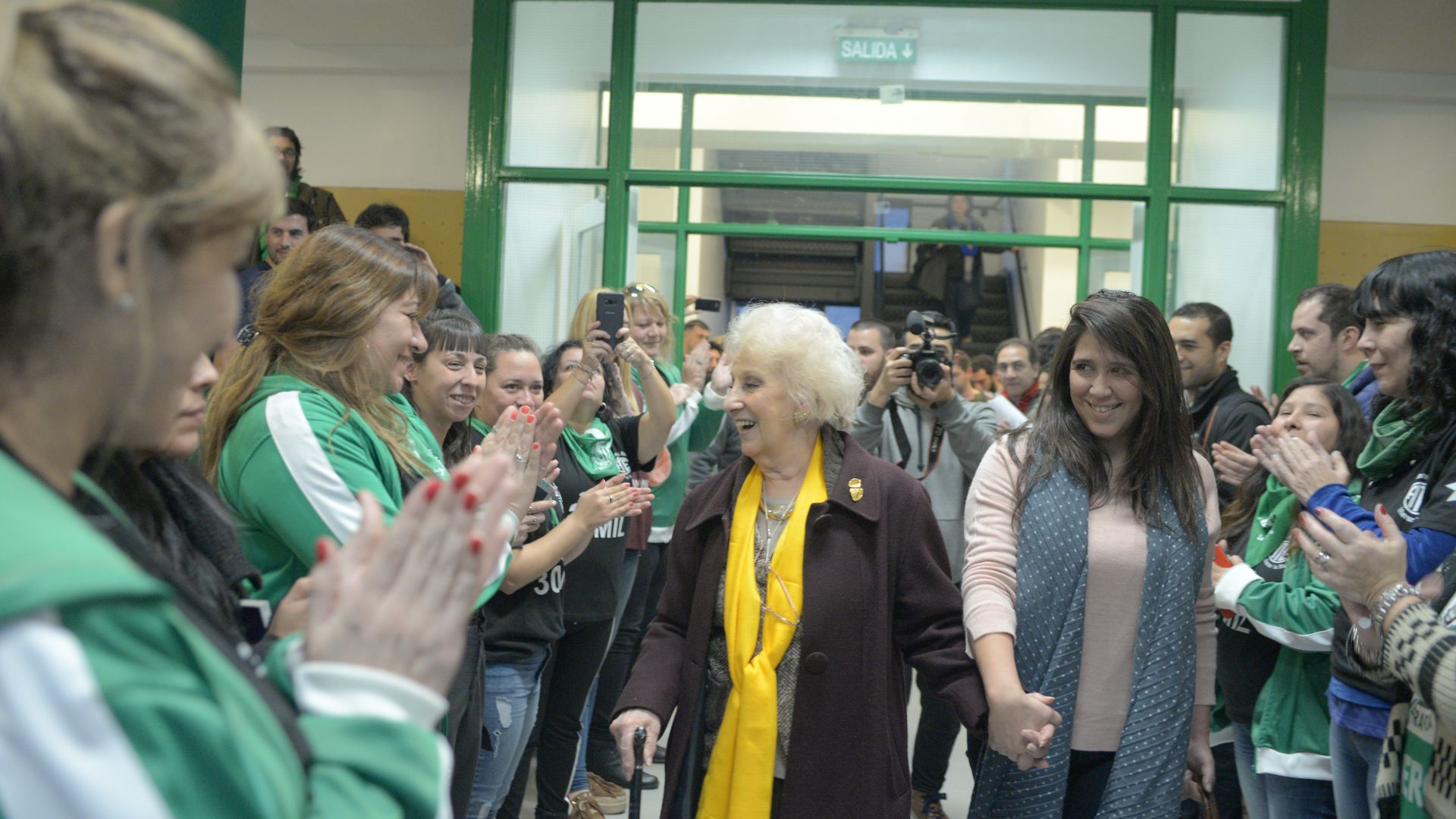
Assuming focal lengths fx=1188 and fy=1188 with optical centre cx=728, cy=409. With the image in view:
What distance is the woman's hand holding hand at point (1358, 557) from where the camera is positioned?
1.98m

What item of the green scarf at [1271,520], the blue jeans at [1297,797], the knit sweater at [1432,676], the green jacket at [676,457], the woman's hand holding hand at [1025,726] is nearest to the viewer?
the knit sweater at [1432,676]

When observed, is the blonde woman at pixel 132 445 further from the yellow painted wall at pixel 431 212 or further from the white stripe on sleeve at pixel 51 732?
the yellow painted wall at pixel 431 212

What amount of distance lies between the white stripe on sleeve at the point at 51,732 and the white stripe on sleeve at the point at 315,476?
1014 millimetres

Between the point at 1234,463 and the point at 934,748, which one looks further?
the point at 934,748

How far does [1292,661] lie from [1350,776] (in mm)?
352

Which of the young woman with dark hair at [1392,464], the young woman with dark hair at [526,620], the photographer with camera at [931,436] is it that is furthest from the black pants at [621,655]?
the young woman with dark hair at [1392,464]

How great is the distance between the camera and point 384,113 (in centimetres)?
734

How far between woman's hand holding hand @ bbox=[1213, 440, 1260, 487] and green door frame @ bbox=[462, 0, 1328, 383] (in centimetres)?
268

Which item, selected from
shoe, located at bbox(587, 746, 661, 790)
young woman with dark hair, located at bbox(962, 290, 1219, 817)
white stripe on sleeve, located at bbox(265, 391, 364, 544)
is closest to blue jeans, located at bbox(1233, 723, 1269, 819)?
young woman with dark hair, located at bbox(962, 290, 1219, 817)

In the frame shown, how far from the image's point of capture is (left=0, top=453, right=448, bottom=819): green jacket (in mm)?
757

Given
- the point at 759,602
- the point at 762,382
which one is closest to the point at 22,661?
the point at 759,602

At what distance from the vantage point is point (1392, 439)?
100 inches

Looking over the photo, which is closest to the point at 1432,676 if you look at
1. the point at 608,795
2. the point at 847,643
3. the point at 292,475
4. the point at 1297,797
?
the point at 847,643

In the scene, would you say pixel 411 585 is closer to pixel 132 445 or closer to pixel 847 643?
pixel 132 445
